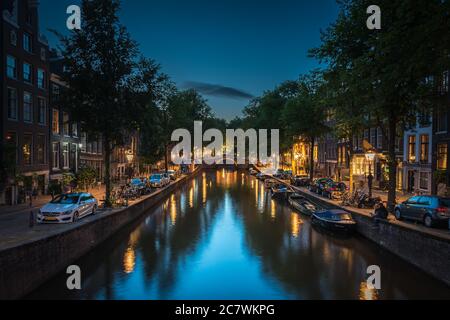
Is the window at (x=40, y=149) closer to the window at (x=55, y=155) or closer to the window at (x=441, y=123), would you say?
the window at (x=55, y=155)

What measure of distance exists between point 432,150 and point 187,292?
95.9 ft

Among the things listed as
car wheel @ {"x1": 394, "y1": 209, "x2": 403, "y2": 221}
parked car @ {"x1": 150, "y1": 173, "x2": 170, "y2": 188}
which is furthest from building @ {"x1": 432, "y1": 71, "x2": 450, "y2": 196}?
parked car @ {"x1": 150, "y1": 173, "x2": 170, "y2": 188}

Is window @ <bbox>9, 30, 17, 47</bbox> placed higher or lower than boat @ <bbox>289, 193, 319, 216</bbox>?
higher

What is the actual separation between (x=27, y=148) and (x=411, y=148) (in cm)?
3768

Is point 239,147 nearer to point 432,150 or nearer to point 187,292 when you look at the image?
point 432,150

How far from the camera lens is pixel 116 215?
2639 centimetres

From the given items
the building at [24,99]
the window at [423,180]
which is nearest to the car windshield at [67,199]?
the building at [24,99]

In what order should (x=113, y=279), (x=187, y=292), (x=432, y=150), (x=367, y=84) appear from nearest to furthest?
(x=187, y=292) < (x=113, y=279) < (x=367, y=84) < (x=432, y=150)

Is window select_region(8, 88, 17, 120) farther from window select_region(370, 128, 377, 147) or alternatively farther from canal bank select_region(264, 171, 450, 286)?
window select_region(370, 128, 377, 147)

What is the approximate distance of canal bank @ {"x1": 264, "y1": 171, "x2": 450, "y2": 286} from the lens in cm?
1564

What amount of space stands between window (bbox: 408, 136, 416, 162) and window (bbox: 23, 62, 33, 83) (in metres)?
37.7

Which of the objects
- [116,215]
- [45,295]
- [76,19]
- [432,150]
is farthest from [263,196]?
[45,295]

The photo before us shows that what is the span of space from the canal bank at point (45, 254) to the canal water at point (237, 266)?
567 millimetres

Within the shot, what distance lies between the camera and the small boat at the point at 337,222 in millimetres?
25672
